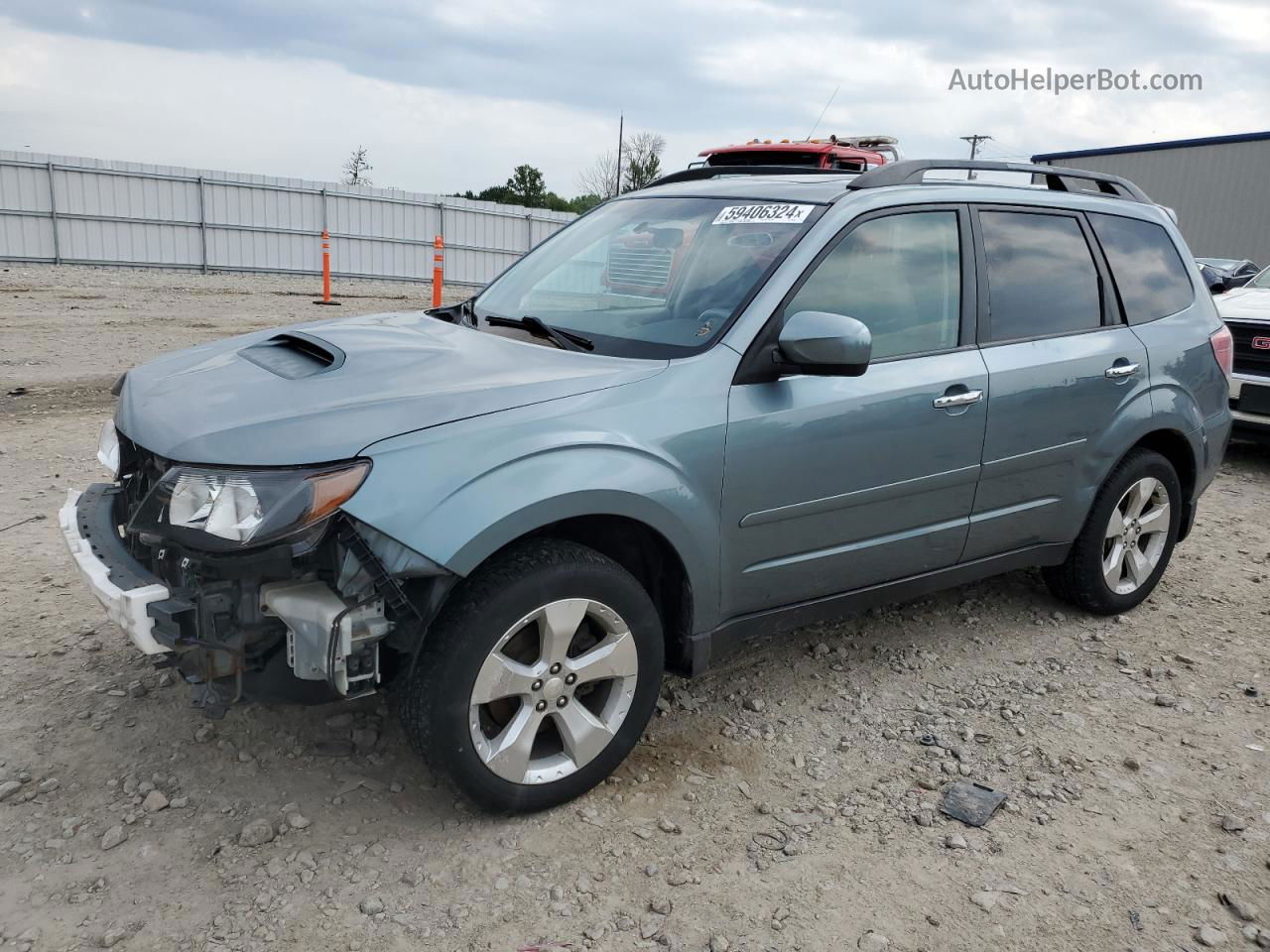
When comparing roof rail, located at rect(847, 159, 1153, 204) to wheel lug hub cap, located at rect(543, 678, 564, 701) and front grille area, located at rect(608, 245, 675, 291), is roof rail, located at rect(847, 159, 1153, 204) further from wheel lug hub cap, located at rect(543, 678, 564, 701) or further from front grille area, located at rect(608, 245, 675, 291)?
wheel lug hub cap, located at rect(543, 678, 564, 701)

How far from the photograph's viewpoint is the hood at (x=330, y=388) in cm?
256

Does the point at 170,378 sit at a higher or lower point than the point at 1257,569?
higher

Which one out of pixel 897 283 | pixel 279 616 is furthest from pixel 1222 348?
pixel 279 616

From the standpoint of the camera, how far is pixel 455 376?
2.89 metres

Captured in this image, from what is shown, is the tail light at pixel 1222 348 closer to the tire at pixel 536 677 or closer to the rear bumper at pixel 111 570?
the tire at pixel 536 677

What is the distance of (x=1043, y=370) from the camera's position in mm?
3834

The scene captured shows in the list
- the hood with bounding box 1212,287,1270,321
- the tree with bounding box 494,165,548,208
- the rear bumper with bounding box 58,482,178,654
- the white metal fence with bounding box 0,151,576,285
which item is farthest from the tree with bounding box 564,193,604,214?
the rear bumper with bounding box 58,482,178,654

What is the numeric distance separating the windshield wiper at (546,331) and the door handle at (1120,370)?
2.16 metres

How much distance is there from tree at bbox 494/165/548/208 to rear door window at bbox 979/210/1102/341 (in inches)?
1929

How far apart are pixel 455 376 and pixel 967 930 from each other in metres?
1.95

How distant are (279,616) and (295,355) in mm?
1044

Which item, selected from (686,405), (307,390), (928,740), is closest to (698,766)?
(928,740)

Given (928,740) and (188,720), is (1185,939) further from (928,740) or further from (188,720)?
(188,720)

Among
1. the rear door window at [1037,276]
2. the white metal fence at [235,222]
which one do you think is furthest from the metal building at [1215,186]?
the rear door window at [1037,276]
